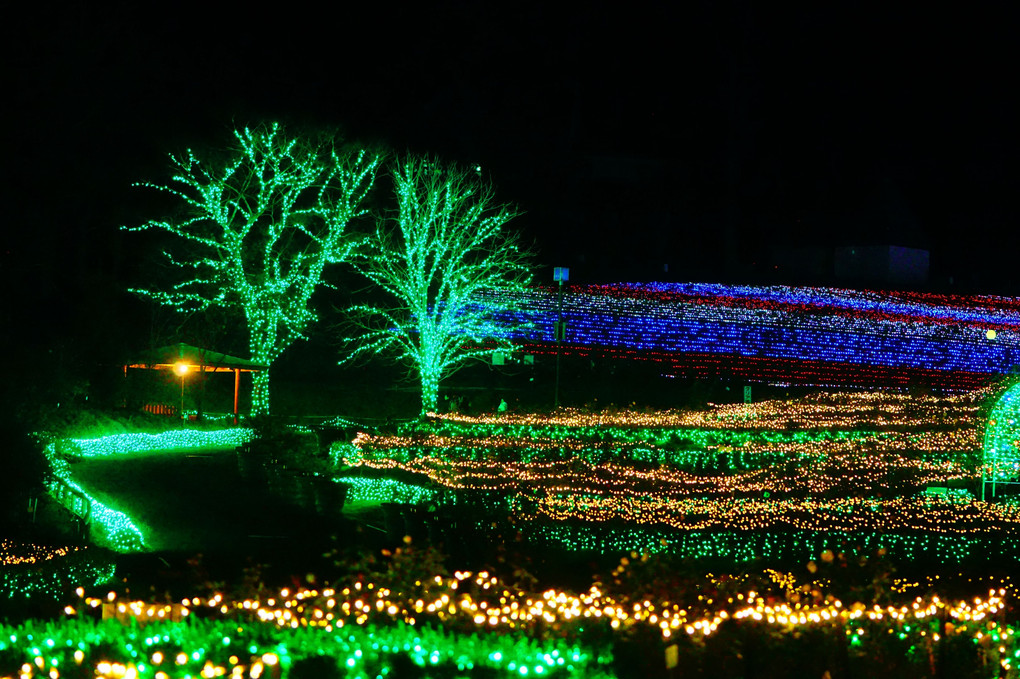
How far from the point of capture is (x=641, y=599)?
286 inches


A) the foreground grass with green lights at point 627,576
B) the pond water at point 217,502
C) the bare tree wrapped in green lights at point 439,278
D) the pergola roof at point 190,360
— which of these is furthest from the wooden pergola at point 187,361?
the pond water at point 217,502

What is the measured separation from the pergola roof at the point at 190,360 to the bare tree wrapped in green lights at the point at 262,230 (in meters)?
0.77

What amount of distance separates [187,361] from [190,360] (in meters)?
0.10

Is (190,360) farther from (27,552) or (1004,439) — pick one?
(1004,439)

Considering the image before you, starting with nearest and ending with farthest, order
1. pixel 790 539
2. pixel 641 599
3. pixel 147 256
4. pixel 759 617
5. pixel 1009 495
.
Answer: pixel 759 617
pixel 641 599
pixel 790 539
pixel 1009 495
pixel 147 256

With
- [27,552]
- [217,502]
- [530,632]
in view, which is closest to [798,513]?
[530,632]

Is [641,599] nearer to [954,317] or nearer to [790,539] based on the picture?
[790,539]

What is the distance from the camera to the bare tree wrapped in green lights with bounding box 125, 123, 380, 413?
2978 centimetres

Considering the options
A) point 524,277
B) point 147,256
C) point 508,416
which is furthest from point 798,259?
point 147,256

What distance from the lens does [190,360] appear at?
28.3 m

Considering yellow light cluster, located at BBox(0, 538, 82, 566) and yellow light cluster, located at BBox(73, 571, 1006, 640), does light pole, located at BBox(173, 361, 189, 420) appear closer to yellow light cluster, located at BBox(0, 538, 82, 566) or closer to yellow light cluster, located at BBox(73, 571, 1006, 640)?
yellow light cluster, located at BBox(0, 538, 82, 566)

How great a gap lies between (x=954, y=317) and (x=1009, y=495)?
12.8 metres

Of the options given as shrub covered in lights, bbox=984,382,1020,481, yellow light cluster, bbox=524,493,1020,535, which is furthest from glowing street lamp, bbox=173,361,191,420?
shrub covered in lights, bbox=984,382,1020,481

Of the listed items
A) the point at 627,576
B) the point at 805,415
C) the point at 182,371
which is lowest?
the point at 627,576
